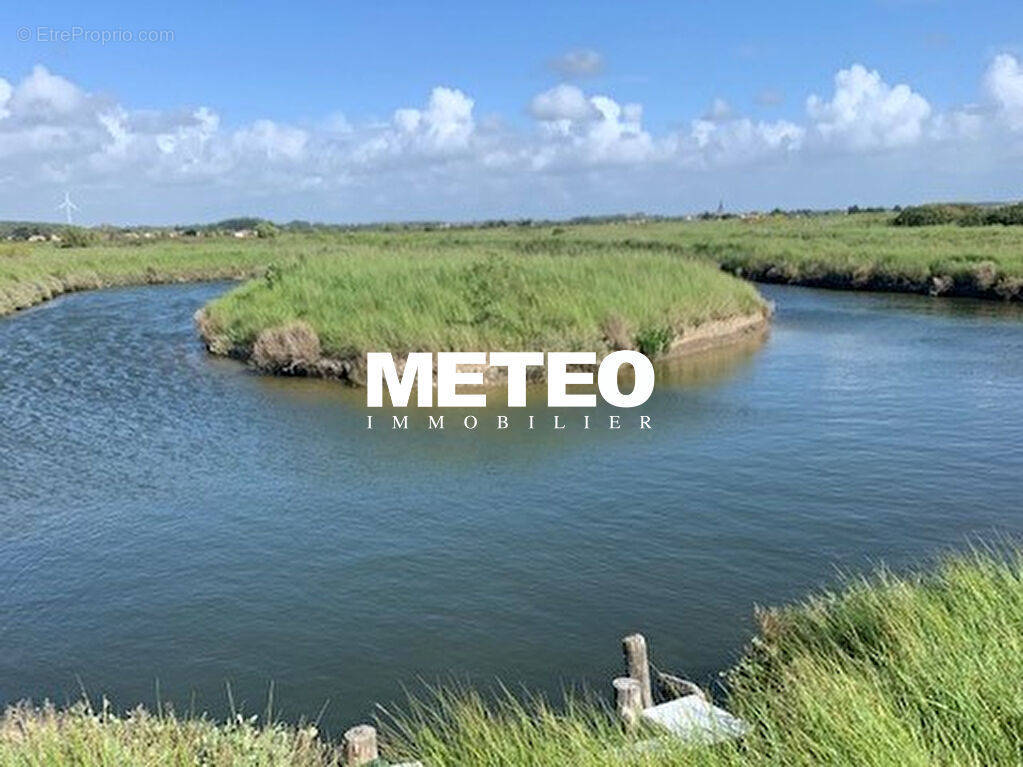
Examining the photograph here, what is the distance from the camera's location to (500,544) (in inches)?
410

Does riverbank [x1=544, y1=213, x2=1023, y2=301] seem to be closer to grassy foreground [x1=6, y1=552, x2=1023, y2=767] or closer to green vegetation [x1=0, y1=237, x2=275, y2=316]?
green vegetation [x1=0, y1=237, x2=275, y2=316]

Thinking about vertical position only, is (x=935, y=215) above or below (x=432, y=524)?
above

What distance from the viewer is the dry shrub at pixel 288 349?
20469 mm

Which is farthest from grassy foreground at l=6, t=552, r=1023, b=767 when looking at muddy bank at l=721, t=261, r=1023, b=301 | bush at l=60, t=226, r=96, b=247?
bush at l=60, t=226, r=96, b=247

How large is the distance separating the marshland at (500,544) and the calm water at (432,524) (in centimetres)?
5

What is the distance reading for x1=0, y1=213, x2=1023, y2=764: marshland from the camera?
495 cm

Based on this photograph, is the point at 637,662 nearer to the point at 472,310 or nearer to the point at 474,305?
the point at 472,310

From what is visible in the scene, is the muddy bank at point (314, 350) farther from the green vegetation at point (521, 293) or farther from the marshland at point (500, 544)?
the marshland at point (500, 544)

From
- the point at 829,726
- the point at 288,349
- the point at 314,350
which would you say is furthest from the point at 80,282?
the point at 829,726

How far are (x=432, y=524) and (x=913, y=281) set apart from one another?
31.9 meters

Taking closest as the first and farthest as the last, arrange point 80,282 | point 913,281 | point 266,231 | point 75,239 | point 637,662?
point 637,662 → point 913,281 → point 80,282 → point 75,239 → point 266,231

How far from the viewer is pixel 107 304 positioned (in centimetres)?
3975

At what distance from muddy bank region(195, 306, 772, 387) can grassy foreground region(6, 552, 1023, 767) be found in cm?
1375

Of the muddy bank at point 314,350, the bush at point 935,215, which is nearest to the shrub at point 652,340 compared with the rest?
the muddy bank at point 314,350
